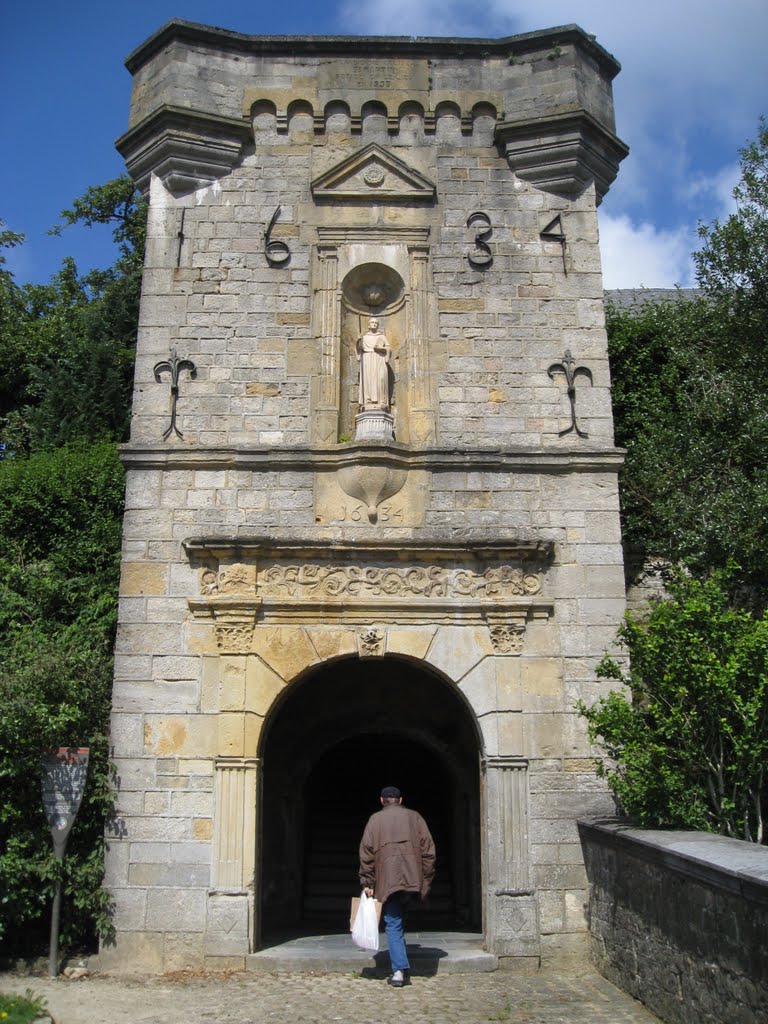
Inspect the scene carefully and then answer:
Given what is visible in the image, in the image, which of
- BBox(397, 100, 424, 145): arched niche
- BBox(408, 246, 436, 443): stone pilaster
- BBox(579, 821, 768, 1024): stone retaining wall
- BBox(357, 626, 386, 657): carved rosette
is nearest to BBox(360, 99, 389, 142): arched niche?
BBox(397, 100, 424, 145): arched niche

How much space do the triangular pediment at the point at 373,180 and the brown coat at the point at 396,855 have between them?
221 inches

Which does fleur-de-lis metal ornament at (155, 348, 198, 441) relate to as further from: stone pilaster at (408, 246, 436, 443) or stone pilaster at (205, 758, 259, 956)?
stone pilaster at (205, 758, 259, 956)

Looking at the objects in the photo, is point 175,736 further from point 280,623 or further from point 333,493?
point 333,493

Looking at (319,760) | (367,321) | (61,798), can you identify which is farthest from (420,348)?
(61,798)

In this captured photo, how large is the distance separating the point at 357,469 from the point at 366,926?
3647 millimetres

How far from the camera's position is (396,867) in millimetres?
7367

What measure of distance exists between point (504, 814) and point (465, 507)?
101 inches

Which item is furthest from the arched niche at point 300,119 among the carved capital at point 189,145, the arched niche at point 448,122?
the arched niche at point 448,122

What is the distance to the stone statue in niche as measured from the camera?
9086mm

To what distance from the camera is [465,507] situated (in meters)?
8.77

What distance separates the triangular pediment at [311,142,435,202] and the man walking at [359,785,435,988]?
18.1ft

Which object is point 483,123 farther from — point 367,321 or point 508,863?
point 508,863

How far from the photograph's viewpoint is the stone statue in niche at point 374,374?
358 inches

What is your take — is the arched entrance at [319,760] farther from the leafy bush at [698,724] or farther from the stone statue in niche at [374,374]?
the leafy bush at [698,724]
